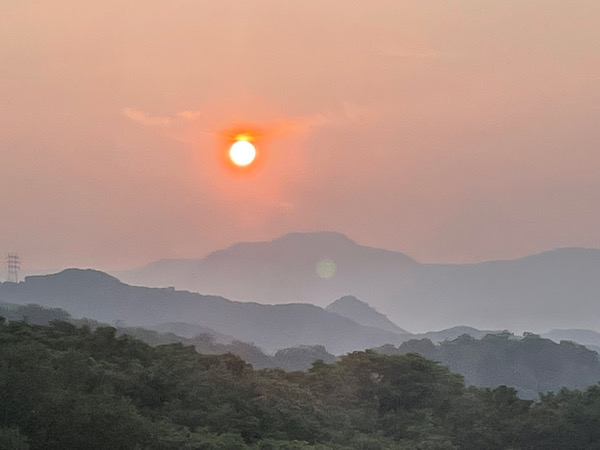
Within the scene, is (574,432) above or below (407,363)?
below

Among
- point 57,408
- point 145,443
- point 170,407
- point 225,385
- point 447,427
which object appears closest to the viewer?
point 57,408

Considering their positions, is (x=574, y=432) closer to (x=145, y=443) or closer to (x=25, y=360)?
(x=145, y=443)

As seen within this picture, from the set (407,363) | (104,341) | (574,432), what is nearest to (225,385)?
(104,341)

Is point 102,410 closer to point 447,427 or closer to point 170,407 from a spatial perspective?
point 170,407

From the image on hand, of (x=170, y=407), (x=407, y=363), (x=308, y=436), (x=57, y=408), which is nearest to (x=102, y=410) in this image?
(x=57, y=408)

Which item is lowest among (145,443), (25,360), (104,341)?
(145,443)

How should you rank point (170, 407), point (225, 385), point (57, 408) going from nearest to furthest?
1. point (57, 408)
2. point (170, 407)
3. point (225, 385)

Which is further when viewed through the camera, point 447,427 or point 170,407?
point 447,427
